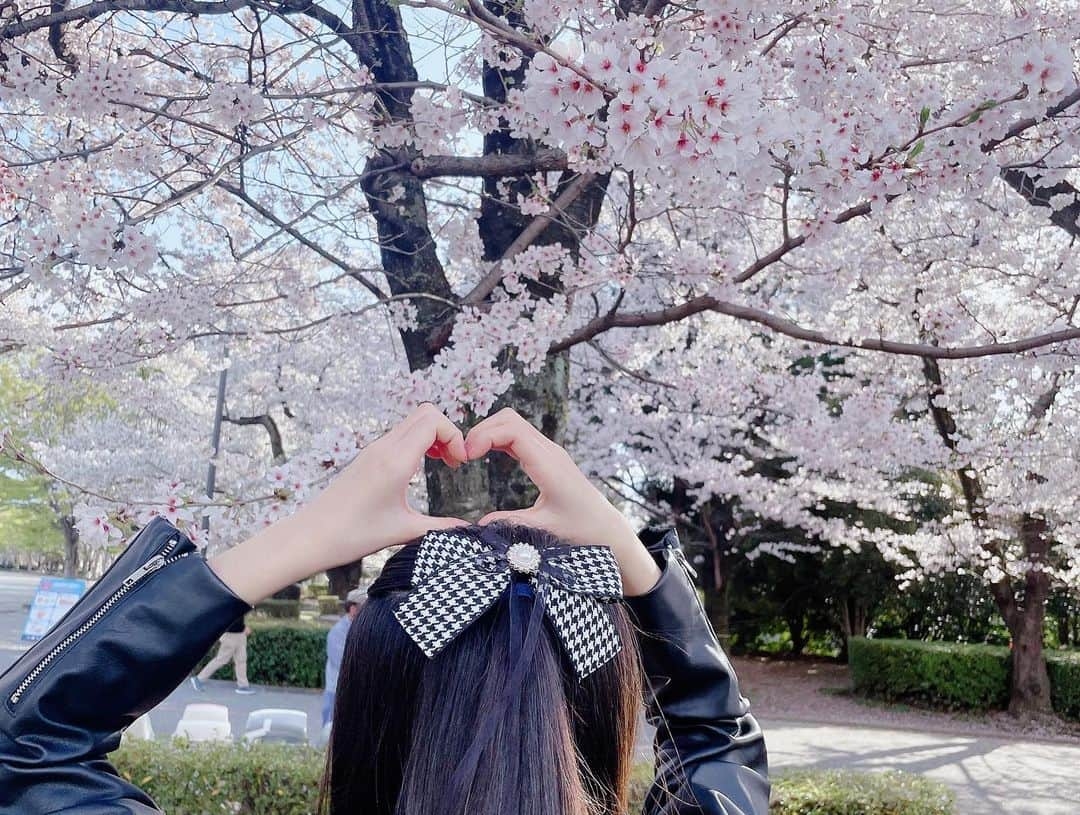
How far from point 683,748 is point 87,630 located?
0.74m

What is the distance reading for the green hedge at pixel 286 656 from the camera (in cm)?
1312

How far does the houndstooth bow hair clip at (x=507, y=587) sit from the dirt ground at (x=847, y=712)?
41.3ft

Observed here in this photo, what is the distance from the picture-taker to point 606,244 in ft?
15.1

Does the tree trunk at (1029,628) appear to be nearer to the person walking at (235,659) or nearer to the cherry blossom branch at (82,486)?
the person walking at (235,659)

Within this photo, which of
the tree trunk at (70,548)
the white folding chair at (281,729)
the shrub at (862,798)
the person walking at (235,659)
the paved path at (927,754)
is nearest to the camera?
the shrub at (862,798)

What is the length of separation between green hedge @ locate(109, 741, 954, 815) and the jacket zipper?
3434 millimetres

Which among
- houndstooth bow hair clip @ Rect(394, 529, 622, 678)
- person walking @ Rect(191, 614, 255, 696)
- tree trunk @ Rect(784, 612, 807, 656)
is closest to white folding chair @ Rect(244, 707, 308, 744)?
person walking @ Rect(191, 614, 255, 696)

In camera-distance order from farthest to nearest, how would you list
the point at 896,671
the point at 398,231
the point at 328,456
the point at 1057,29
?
1. the point at 896,671
2. the point at 398,231
3. the point at 1057,29
4. the point at 328,456

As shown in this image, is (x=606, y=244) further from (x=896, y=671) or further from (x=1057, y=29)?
(x=896, y=671)

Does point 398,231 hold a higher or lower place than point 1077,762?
higher

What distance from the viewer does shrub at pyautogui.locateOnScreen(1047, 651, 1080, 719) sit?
12.4 metres

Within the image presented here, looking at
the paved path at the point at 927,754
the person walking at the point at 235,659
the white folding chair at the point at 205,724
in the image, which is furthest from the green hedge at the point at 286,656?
the white folding chair at the point at 205,724

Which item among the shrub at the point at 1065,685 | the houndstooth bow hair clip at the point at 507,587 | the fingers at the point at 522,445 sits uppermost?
the fingers at the point at 522,445

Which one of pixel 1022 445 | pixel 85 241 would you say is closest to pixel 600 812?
→ pixel 85 241
